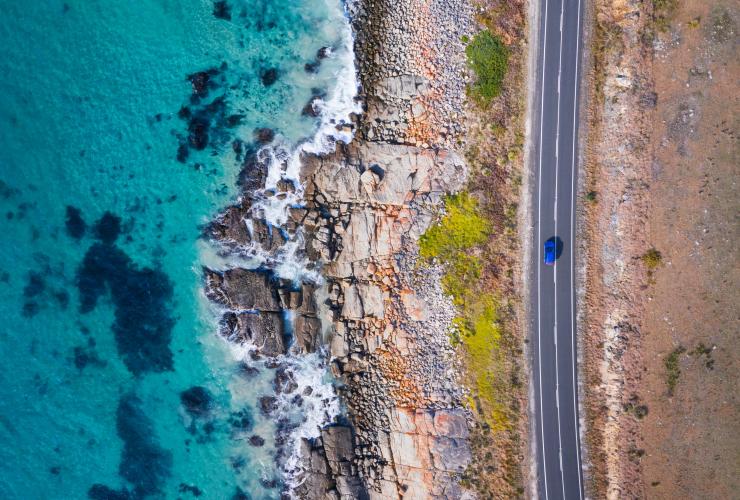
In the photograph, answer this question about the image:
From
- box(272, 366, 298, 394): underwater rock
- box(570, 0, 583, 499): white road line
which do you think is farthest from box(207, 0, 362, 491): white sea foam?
box(570, 0, 583, 499): white road line

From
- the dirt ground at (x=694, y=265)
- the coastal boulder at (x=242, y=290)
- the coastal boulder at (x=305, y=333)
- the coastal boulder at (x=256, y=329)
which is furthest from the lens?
the coastal boulder at (x=305, y=333)

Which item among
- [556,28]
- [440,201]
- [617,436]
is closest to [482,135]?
[440,201]

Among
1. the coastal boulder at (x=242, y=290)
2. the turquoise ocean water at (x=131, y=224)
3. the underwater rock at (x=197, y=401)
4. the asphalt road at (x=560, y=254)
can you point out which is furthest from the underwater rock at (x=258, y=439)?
the asphalt road at (x=560, y=254)

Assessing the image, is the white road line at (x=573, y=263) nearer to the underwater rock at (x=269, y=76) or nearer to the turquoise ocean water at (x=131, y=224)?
the turquoise ocean water at (x=131, y=224)

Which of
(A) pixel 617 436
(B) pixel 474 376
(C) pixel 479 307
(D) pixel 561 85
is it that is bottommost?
(A) pixel 617 436

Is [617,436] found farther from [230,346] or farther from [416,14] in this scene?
[416,14]

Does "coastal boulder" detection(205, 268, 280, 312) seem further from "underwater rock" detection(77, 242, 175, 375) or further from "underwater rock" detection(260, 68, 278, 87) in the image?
"underwater rock" detection(260, 68, 278, 87)
